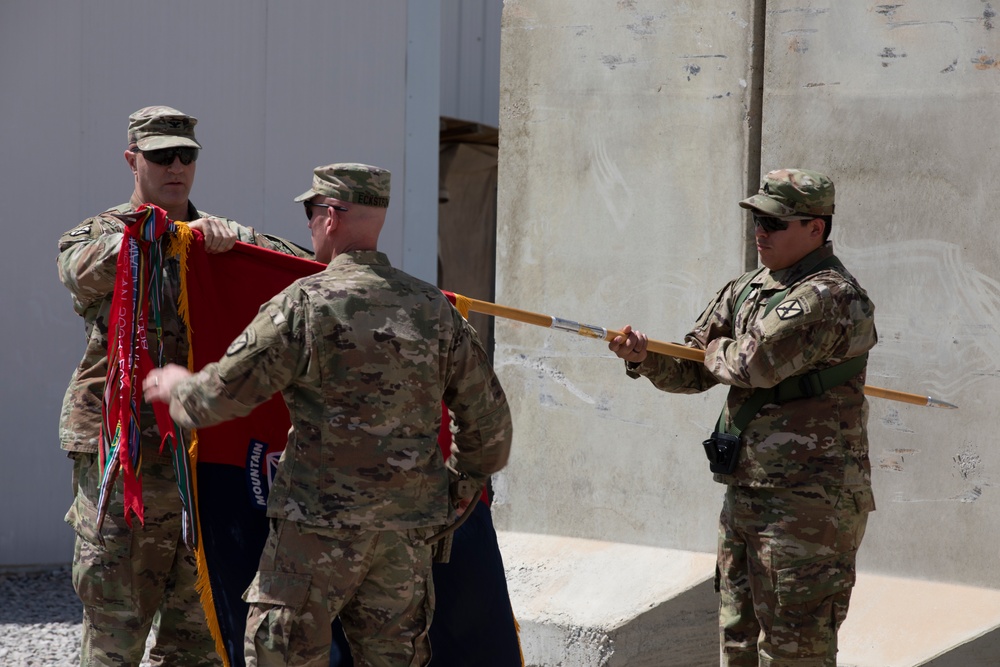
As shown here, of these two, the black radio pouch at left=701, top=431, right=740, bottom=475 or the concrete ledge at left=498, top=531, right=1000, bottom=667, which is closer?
the black radio pouch at left=701, top=431, right=740, bottom=475

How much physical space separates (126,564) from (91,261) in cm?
93

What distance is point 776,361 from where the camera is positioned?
3822 millimetres

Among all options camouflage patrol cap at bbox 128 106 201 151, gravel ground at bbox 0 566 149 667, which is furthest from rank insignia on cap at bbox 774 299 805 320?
gravel ground at bbox 0 566 149 667

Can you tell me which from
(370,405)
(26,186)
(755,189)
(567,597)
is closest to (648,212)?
(755,189)

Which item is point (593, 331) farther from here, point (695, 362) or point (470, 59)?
point (470, 59)

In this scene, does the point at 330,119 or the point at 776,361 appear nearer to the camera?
the point at 776,361

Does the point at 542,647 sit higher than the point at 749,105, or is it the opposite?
the point at 749,105

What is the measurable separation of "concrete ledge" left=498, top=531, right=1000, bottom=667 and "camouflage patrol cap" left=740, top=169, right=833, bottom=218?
6.04 feet

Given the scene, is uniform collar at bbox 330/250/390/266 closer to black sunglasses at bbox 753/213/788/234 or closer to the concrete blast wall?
black sunglasses at bbox 753/213/788/234

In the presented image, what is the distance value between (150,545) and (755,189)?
2.90 m

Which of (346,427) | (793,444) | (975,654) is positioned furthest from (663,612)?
(346,427)

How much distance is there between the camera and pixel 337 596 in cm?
327

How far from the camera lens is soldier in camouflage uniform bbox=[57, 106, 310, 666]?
3.80 meters

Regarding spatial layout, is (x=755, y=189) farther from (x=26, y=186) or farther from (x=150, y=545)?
(x=26, y=186)
